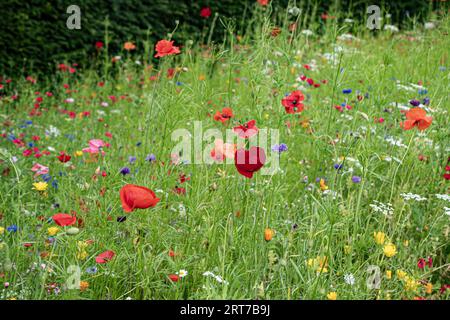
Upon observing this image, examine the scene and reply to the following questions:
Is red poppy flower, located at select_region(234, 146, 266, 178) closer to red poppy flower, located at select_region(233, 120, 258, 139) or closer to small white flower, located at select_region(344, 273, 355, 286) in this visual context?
red poppy flower, located at select_region(233, 120, 258, 139)

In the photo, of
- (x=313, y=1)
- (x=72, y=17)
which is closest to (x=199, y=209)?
(x=72, y=17)

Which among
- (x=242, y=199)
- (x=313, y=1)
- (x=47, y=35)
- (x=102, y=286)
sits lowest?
(x=102, y=286)

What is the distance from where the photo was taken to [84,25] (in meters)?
5.71

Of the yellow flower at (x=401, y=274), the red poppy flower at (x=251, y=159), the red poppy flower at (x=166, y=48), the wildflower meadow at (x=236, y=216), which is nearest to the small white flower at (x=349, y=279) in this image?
the wildflower meadow at (x=236, y=216)

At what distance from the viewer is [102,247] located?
226cm

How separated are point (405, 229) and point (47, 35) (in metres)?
4.13

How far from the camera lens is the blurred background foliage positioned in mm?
5371

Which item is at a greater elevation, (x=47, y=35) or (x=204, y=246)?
(x=47, y=35)

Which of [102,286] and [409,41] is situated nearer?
[102,286]

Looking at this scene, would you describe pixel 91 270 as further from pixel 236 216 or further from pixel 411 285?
pixel 411 285

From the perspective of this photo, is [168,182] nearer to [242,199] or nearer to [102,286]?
[242,199]

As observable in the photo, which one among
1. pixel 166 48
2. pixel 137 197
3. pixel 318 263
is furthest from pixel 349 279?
pixel 166 48

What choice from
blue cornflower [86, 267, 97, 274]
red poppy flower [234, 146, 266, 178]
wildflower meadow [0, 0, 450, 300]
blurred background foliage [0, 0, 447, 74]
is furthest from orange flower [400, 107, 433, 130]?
blurred background foliage [0, 0, 447, 74]

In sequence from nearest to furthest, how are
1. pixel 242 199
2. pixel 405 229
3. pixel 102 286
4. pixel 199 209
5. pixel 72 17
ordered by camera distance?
pixel 102 286 < pixel 199 209 < pixel 242 199 < pixel 405 229 < pixel 72 17
